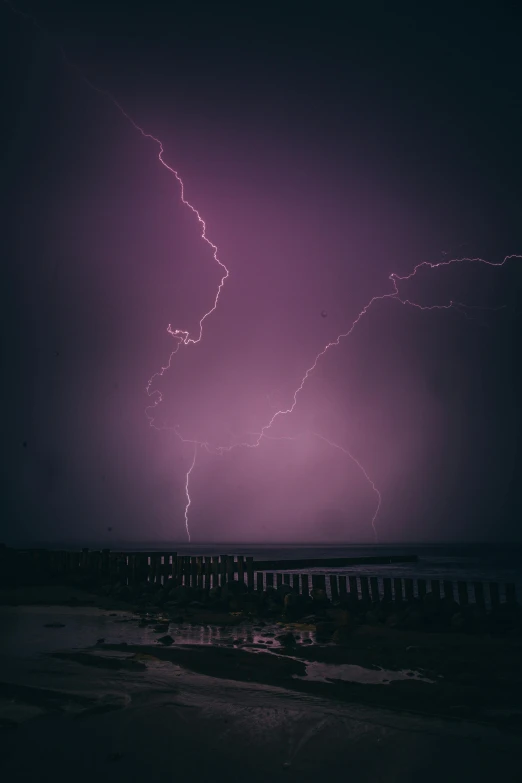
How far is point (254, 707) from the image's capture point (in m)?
5.69

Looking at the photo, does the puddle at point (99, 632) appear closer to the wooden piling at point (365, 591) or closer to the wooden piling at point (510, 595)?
the wooden piling at point (365, 591)

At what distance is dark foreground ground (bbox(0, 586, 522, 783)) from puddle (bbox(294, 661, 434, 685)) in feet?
0.09

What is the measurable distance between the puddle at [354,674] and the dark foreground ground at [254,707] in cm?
3

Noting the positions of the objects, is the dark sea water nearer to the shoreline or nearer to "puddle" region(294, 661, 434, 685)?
the shoreline

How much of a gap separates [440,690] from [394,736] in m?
2.05

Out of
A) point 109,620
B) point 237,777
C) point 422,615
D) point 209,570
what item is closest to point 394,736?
point 237,777

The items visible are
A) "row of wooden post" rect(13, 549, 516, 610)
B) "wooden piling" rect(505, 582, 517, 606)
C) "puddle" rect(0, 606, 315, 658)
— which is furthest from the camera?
"row of wooden post" rect(13, 549, 516, 610)

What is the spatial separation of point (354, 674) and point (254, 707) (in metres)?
2.28

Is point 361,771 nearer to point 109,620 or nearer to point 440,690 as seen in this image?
point 440,690

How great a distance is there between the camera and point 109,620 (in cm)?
1226

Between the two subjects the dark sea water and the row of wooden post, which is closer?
the row of wooden post

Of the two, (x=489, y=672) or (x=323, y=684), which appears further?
(x=489, y=672)

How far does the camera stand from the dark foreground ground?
4.23 m

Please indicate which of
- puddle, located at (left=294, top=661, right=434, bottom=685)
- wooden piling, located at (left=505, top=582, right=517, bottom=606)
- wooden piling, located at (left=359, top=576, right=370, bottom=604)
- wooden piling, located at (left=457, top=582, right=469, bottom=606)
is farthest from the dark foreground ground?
wooden piling, located at (left=359, top=576, right=370, bottom=604)
